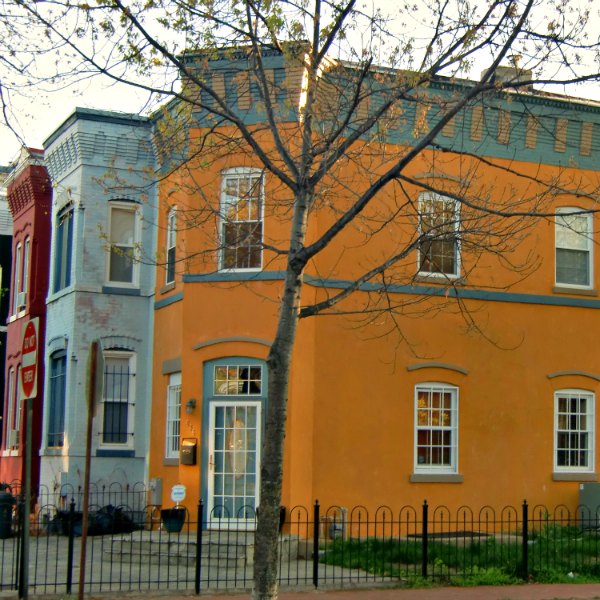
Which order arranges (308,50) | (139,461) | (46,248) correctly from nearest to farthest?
(308,50) < (139,461) < (46,248)

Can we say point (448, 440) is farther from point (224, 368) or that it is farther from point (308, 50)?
point (308, 50)

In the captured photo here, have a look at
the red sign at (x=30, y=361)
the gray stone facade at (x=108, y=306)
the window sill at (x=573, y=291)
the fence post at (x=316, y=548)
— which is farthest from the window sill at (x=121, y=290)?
the red sign at (x=30, y=361)

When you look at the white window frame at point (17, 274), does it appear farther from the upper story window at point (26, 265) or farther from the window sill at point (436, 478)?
the window sill at point (436, 478)

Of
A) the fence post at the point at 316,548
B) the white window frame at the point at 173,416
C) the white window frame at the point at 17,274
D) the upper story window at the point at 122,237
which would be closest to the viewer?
the fence post at the point at 316,548

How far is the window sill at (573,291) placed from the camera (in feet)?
69.7

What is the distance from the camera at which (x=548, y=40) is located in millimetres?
12023

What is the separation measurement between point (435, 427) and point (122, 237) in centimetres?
791

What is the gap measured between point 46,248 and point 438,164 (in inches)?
399

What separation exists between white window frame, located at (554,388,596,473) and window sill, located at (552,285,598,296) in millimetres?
1870

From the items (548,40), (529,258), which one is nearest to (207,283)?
(529,258)

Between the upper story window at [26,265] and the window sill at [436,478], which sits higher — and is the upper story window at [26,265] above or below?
above

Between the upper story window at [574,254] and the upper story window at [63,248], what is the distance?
10.3 meters

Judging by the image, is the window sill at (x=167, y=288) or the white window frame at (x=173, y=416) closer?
the white window frame at (x=173, y=416)

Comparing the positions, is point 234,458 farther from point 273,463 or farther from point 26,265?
point 26,265
